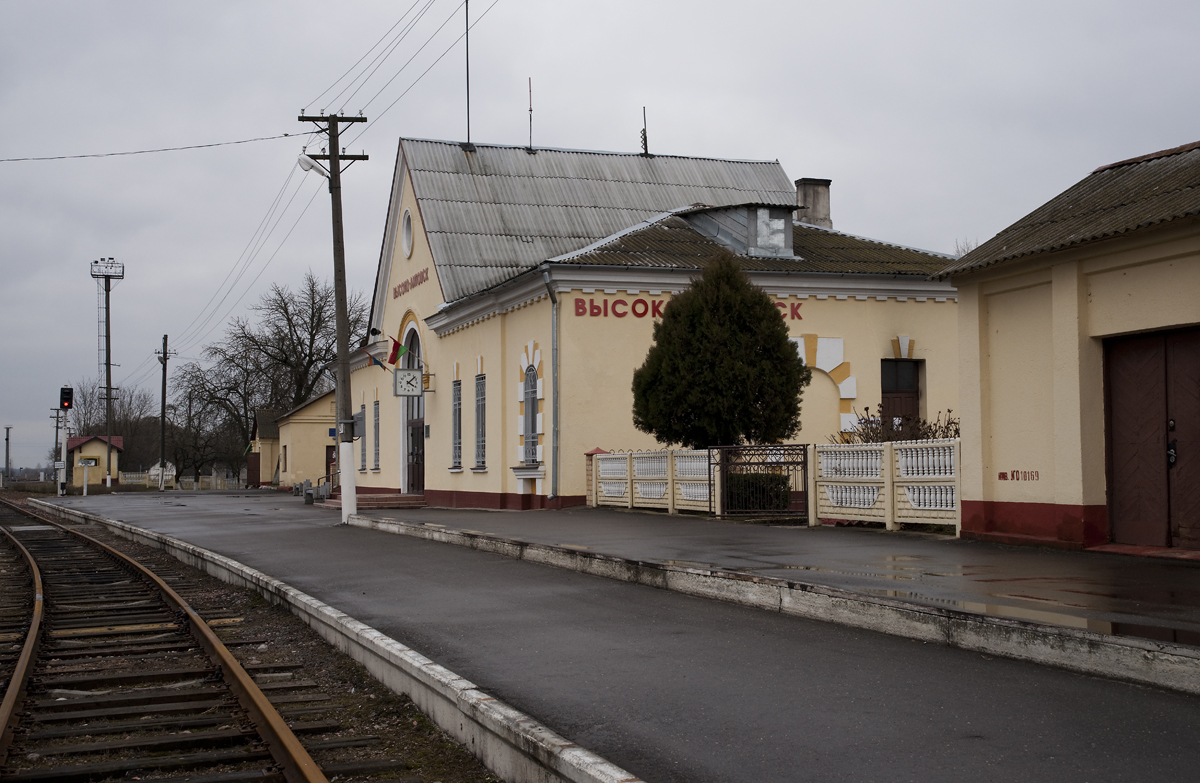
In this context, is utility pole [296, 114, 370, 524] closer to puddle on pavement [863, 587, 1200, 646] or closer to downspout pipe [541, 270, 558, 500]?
downspout pipe [541, 270, 558, 500]

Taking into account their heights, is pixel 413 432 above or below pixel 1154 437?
above

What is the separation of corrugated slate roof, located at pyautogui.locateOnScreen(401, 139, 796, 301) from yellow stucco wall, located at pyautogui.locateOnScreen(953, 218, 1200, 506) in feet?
52.7

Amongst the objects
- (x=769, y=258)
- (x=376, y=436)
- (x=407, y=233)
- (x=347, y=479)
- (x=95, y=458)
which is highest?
(x=407, y=233)

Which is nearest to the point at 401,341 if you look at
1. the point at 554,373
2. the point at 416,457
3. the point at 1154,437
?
the point at 416,457

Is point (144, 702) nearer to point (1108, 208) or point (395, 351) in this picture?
point (1108, 208)

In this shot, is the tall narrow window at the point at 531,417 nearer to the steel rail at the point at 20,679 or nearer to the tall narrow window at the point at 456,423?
the tall narrow window at the point at 456,423

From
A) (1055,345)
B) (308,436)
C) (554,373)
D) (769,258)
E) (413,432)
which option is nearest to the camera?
(1055,345)

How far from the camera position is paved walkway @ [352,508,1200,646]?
738 cm

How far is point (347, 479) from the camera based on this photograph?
22.5m

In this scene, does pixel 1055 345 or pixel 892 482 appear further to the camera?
pixel 892 482

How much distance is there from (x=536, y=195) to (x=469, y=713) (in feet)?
83.6

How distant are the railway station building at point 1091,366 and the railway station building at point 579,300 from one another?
9966mm

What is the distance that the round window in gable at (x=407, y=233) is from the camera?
31.9 m

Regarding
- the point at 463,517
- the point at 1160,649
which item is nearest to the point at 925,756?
the point at 1160,649
